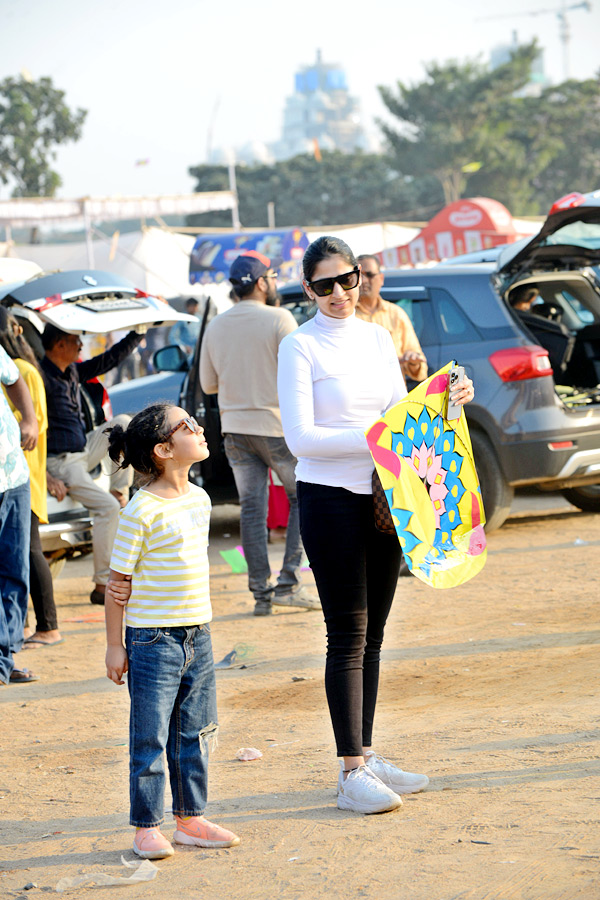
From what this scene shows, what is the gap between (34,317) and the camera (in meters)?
7.55

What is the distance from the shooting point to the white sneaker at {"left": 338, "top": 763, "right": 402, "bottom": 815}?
11.8 ft

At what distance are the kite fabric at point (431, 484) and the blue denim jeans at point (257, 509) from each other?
9.76ft

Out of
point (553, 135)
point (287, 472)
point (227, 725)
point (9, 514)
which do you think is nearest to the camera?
point (227, 725)

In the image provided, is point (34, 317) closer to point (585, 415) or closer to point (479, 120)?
point (585, 415)

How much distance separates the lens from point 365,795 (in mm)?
3605

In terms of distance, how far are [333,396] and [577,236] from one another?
5.26m

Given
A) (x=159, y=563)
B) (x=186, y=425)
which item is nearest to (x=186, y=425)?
(x=186, y=425)

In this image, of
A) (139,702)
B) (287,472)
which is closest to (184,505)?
(139,702)

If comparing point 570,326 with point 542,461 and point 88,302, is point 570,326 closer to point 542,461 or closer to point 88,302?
point 542,461

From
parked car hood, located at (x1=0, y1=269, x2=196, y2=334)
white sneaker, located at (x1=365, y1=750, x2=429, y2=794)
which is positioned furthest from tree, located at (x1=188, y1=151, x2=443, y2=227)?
white sneaker, located at (x1=365, y1=750, x2=429, y2=794)

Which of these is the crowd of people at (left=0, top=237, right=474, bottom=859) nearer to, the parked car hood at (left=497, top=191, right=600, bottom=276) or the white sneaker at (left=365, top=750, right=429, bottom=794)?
the white sneaker at (left=365, top=750, right=429, bottom=794)

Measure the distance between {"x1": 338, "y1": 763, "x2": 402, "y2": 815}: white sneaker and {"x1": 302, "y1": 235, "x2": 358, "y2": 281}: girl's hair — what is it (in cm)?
167

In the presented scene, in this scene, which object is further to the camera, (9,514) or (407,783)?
(9,514)

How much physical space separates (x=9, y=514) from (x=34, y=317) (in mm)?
2476
